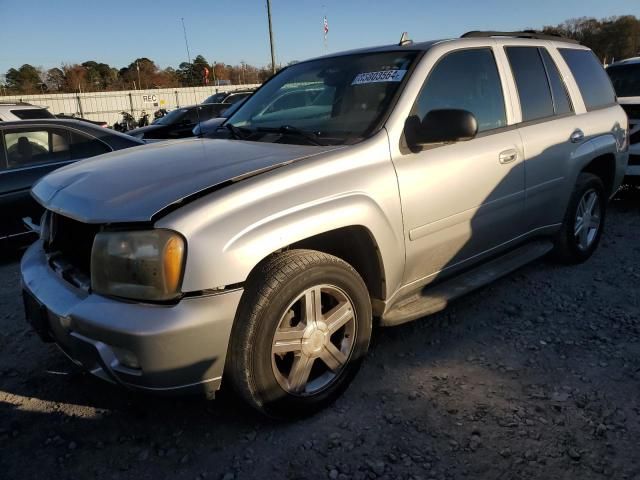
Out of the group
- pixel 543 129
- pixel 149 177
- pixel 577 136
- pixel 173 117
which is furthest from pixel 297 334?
pixel 173 117

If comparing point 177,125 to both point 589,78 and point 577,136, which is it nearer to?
point 589,78

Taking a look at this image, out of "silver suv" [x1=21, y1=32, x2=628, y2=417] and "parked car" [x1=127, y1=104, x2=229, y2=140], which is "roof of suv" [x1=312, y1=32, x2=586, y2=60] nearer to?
"silver suv" [x1=21, y1=32, x2=628, y2=417]

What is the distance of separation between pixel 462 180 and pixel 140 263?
1879 millimetres

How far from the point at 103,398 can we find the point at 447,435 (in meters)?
1.82

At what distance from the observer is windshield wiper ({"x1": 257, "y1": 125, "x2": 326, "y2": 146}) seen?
112 inches

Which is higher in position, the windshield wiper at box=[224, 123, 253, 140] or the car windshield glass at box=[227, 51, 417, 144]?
the car windshield glass at box=[227, 51, 417, 144]

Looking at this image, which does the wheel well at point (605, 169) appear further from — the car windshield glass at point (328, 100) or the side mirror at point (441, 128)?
the car windshield glass at point (328, 100)

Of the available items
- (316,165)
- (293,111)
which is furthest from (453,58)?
(316,165)

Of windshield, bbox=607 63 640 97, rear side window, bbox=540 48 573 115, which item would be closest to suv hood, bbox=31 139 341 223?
rear side window, bbox=540 48 573 115

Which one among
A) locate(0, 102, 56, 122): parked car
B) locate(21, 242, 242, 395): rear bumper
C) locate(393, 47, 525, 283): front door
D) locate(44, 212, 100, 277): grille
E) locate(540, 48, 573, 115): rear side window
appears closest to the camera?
locate(21, 242, 242, 395): rear bumper

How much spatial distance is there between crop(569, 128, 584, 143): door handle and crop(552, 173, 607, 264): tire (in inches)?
12.8

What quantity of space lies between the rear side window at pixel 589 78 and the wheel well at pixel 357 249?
2.69 metres

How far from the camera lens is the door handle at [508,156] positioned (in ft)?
10.8

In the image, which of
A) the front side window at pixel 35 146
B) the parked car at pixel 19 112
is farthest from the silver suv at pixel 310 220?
the parked car at pixel 19 112
